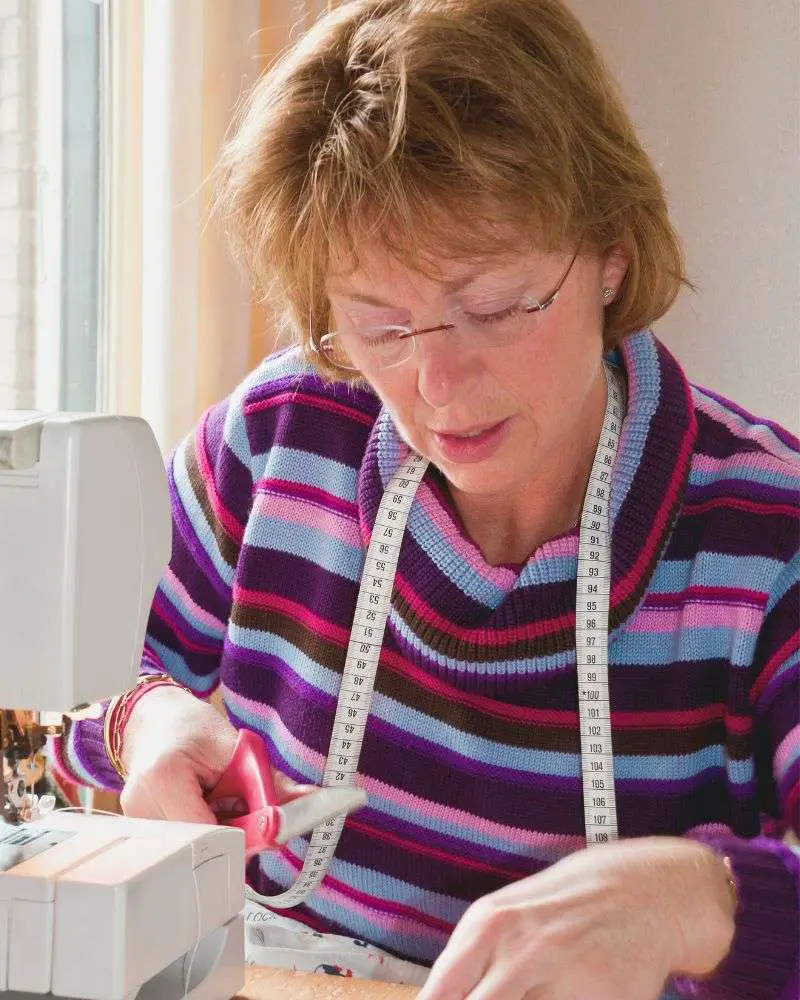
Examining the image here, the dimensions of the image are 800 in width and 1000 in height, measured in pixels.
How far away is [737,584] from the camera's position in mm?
1354

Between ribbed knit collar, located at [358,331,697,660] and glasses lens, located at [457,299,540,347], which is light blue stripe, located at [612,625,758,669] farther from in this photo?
glasses lens, located at [457,299,540,347]

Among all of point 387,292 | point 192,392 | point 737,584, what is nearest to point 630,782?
point 737,584

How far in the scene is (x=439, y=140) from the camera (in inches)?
46.8

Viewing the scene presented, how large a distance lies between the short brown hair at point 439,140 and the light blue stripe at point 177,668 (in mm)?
551

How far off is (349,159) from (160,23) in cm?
113

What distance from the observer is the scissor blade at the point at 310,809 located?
1218 mm

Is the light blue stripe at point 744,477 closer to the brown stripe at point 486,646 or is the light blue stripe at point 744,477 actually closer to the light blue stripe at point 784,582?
the light blue stripe at point 784,582

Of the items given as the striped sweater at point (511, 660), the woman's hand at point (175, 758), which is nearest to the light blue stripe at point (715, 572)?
the striped sweater at point (511, 660)

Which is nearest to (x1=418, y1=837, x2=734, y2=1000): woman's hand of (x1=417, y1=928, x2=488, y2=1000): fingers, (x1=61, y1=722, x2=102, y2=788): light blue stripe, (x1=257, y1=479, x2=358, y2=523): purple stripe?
(x1=417, y1=928, x2=488, y2=1000): fingers

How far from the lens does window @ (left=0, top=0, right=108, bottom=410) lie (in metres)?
2.19

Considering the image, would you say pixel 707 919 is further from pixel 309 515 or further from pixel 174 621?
pixel 174 621

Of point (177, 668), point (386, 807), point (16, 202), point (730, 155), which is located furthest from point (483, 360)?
point (730, 155)

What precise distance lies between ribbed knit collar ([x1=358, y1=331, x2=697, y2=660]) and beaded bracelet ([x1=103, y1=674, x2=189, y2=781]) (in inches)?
11.6

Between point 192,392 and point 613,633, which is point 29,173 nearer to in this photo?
point 192,392
